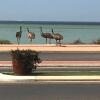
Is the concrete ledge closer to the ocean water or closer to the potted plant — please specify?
the potted plant

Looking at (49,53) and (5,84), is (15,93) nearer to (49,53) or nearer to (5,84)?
(5,84)

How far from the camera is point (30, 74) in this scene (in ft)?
72.6

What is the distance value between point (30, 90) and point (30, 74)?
4061 mm

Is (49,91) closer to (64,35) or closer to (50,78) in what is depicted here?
(50,78)

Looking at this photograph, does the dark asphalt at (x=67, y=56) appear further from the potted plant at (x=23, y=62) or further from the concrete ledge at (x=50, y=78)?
the concrete ledge at (x=50, y=78)

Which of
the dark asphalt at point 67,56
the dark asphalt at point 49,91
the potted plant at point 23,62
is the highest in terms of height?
the potted plant at point 23,62

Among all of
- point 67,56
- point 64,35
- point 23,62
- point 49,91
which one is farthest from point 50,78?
point 64,35

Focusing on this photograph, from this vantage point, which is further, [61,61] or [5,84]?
[61,61]

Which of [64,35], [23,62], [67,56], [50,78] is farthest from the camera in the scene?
[64,35]

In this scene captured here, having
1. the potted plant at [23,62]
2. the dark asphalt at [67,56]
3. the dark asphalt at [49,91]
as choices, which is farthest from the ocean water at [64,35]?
the dark asphalt at [49,91]

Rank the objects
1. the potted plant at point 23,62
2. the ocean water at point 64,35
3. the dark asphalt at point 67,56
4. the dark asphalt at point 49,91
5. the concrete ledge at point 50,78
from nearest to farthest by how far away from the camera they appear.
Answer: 1. the dark asphalt at point 49,91
2. the concrete ledge at point 50,78
3. the potted plant at point 23,62
4. the dark asphalt at point 67,56
5. the ocean water at point 64,35

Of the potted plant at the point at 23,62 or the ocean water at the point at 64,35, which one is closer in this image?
the potted plant at the point at 23,62

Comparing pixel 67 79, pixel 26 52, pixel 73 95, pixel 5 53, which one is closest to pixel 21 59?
pixel 26 52

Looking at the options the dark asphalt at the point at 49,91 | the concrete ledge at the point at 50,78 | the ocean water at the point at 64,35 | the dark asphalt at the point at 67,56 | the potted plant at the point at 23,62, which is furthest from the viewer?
the ocean water at the point at 64,35
